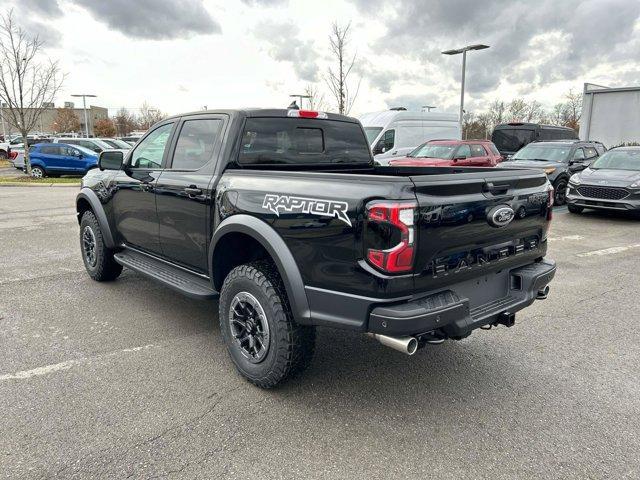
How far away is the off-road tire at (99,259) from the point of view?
5.40 meters

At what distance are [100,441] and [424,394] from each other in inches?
79.6

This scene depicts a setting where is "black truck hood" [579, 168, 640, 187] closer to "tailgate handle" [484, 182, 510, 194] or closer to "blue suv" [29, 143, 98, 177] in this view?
"tailgate handle" [484, 182, 510, 194]

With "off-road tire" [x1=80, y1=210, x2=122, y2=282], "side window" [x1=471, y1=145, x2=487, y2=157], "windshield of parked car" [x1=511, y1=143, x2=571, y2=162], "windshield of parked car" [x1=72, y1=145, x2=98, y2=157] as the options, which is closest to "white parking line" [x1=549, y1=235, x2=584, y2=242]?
"windshield of parked car" [x1=511, y1=143, x2=571, y2=162]

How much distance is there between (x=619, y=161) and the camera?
11258 mm

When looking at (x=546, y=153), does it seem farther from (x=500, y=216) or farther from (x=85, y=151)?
(x=85, y=151)

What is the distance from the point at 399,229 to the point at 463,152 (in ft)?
41.1

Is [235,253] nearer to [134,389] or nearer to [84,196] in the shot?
[134,389]

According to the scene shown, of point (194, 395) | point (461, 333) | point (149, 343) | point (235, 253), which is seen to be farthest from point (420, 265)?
point (149, 343)

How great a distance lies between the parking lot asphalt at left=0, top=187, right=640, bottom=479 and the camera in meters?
2.56

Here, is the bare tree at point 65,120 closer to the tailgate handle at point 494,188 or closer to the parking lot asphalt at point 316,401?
the parking lot asphalt at point 316,401

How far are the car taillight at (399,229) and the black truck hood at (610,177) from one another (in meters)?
9.62

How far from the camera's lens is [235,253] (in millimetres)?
3584

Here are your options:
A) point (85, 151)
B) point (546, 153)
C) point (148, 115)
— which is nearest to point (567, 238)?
point (546, 153)

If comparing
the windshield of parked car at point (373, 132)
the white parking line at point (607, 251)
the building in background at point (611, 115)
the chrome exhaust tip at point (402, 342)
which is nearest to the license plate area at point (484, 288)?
the chrome exhaust tip at point (402, 342)
